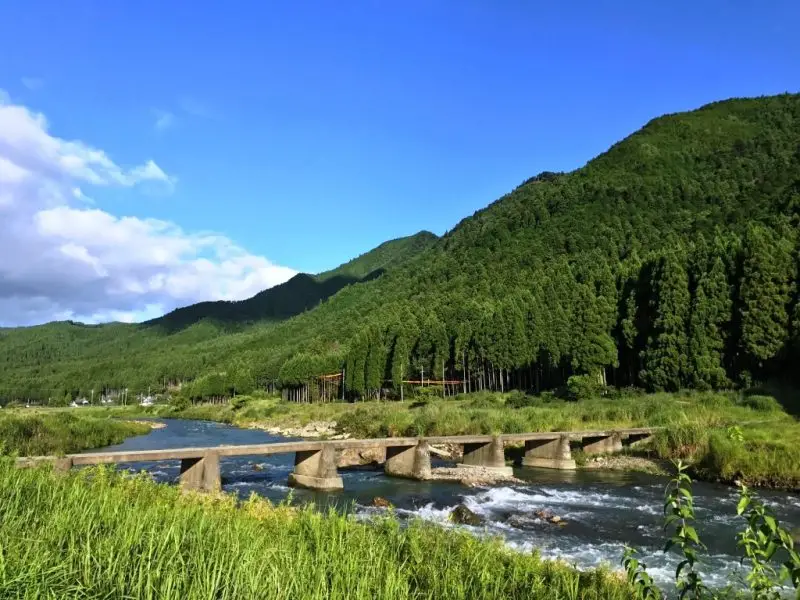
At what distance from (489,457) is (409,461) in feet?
16.0

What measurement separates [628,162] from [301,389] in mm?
113852

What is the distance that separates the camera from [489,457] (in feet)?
105

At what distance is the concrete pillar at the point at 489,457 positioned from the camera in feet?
102

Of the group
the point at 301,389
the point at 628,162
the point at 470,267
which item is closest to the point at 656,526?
the point at 301,389

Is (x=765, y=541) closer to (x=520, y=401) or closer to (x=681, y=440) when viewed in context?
(x=681, y=440)

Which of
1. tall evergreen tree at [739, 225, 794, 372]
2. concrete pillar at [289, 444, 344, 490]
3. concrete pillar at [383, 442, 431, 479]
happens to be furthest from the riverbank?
concrete pillar at [289, 444, 344, 490]

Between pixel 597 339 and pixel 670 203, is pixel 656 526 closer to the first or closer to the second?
pixel 597 339

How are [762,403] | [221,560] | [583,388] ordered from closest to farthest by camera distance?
1. [221,560]
2. [762,403]
3. [583,388]

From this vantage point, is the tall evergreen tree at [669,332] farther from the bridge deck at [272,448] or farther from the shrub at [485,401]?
the shrub at [485,401]

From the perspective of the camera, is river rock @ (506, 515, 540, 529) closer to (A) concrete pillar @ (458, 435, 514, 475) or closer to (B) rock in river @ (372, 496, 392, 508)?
(B) rock in river @ (372, 496, 392, 508)

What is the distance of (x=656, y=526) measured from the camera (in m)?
18.4

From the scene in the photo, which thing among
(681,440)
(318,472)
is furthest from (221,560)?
(681,440)

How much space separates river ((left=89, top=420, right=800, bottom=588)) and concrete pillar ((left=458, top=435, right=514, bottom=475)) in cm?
131

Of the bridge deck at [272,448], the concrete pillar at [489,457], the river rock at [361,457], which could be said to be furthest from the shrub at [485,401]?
the concrete pillar at [489,457]
